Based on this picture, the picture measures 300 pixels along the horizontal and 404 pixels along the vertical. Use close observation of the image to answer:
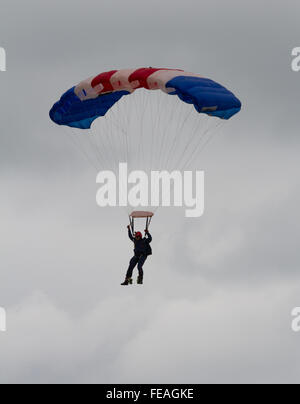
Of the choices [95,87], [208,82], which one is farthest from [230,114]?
[95,87]

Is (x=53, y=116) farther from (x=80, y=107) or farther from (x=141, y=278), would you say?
(x=141, y=278)

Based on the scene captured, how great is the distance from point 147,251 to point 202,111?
223 inches

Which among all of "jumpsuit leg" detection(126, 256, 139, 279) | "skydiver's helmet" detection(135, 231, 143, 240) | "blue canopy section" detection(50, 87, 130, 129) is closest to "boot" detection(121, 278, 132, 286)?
"jumpsuit leg" detection(126, 256, 139, 279)

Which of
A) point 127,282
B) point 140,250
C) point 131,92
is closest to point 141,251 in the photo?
point 140,250

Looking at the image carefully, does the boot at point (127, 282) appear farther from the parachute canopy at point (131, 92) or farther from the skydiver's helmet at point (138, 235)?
the parachute canopy at point (131, 92)

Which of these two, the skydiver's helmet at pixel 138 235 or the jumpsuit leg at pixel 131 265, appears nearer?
the skydiver's helmet at pixel 138 235

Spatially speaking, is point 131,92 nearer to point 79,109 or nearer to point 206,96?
point 79,109

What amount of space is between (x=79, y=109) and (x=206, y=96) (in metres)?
6.56

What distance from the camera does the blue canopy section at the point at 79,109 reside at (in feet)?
208

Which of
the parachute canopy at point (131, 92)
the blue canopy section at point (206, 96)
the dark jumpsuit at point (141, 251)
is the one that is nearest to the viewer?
the blue canopy section at point (206, 96)

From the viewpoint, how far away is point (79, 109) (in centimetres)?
6384

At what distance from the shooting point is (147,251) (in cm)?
6116

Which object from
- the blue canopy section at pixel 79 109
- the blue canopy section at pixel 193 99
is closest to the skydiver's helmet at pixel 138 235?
the blue canopy section at pixel 193 99
